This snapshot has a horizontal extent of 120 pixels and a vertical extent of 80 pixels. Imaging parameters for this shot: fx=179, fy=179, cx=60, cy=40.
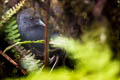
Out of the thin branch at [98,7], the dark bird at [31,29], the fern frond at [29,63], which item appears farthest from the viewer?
the dark bird at [31,29]

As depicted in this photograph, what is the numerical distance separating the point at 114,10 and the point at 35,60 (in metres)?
0.90

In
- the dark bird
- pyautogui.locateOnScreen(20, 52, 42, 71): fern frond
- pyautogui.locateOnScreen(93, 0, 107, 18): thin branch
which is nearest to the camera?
pyautogui.locateOnScreen(93, 0, 107, 18): thin branch

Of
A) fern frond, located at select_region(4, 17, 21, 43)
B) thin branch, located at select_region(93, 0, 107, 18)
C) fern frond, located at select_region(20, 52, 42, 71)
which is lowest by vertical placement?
fern frond, located at select_region(20, 52, 42, 71)

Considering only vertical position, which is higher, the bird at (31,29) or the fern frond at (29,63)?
the bird at (31,29)

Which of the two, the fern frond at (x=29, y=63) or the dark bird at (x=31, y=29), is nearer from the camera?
the fern frond at (x=29, y=63)

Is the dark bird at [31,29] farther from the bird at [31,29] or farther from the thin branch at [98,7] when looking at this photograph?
the thin branch at [98,7]

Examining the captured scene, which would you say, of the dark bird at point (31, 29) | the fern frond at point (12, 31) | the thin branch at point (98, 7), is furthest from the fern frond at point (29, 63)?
the thin branch at point (98, 7)

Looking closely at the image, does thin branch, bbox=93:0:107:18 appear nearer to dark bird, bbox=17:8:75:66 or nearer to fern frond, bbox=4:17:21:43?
dark bird, bbox=17:8:75:66

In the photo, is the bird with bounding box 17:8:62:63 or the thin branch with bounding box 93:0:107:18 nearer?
the thin branch with bounding box 93:0:107:18

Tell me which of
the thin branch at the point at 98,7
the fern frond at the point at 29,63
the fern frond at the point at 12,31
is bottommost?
the fern frond at the point at 29,63

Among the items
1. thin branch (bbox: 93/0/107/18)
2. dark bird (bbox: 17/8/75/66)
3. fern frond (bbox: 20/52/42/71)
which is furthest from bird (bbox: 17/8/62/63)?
thin branch (bbox: 93/0/107/18)

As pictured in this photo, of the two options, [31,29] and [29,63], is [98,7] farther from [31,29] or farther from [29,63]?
[31,29]

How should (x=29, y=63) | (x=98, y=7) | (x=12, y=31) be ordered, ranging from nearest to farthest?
(x=98, y=7) → (x=29, y=63) → (x=12, y=31)


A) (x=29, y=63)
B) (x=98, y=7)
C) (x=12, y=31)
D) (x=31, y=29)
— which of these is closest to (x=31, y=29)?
(x=31, y=29)
